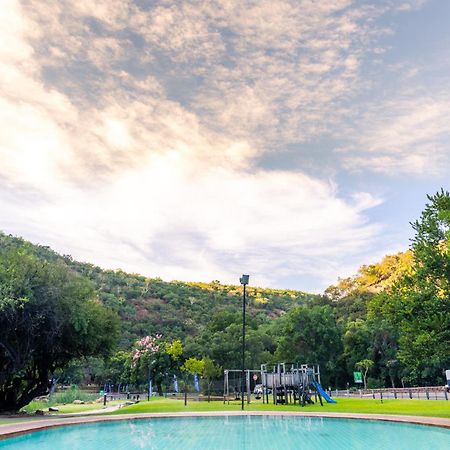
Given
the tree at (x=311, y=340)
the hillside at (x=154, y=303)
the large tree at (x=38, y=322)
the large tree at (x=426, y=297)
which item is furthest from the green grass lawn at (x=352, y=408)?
the hillside at (x=154, y=303)

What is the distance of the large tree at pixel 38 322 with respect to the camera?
24344 millimetres

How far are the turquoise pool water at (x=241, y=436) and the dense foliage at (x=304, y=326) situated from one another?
4.80m

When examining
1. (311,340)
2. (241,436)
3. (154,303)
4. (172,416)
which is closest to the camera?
(241,436)

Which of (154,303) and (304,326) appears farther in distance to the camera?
(154,303)

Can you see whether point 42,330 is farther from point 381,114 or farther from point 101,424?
point 381,114

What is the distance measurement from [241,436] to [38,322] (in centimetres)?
1380

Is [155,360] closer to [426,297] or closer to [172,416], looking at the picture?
[172,416]

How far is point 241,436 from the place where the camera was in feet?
55.4

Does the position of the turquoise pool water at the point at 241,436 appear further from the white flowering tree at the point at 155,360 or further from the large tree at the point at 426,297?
the white flowering tree at the point at 155,360

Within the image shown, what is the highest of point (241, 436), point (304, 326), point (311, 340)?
point (304, 326)

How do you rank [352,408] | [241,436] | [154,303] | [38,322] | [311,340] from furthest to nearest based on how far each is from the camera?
[154,303] → [311,340] → [352,408] → [38,322] → [241,436]

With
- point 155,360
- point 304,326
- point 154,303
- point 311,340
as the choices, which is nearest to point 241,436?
point 155,360

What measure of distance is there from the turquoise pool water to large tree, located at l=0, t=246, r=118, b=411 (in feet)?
22.5

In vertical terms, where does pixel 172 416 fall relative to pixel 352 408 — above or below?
below
